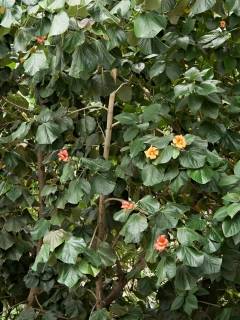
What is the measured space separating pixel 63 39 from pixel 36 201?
1.12 m

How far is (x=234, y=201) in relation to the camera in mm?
1593

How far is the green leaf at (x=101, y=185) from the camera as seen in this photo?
5.96ft

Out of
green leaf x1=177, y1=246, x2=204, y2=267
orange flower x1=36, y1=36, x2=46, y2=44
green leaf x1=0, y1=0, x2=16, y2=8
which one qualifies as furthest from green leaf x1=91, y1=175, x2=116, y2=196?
green leaf x1=0, y1=0, x2=16, y2=8

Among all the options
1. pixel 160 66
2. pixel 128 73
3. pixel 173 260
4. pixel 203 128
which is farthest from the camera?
pixel 128 73

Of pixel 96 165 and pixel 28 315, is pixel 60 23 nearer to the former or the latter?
pixel 96 165

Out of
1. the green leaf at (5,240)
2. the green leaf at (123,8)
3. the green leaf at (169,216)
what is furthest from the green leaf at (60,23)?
the green leaf at (5,240)

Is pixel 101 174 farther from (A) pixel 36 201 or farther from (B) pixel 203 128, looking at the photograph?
A: (A) pixel 36 201

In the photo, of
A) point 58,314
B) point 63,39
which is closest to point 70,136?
point 63,39

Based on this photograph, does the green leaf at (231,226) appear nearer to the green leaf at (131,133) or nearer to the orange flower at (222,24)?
the green leaf at (131,133)

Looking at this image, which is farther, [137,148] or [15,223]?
[15,223]

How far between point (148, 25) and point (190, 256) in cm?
67

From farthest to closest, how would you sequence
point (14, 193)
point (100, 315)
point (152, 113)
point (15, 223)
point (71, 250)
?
point (15, 223), point (14, 193), point (100, 315), point (152, 113), point (71, 250)

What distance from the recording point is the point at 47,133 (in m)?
1.93

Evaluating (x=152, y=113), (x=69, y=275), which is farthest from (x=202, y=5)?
(x=69, y=275)
